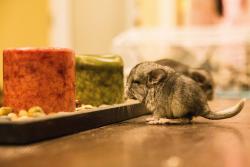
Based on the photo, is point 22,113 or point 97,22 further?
point 97,22

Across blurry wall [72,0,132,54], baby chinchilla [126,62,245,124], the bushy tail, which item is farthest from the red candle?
blurry wall [72,0,132,54]

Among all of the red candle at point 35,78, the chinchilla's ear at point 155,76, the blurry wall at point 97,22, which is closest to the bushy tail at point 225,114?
the chinchilla's ear at point 155,76

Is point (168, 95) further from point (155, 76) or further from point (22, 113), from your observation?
point (22, 113)

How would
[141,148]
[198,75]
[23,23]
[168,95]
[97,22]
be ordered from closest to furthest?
[141,148]
[168,95]
[198,75]
[97,22]
[23,23]

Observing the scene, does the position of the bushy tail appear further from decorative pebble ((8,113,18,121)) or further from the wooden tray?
decorative pebble ((8,113,18,121))

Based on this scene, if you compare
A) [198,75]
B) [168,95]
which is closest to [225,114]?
[168,95]

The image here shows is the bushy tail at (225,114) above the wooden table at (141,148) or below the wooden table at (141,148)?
below

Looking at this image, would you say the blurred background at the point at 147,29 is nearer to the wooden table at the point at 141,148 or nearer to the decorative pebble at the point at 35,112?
the wooden table at the point at 141,148
